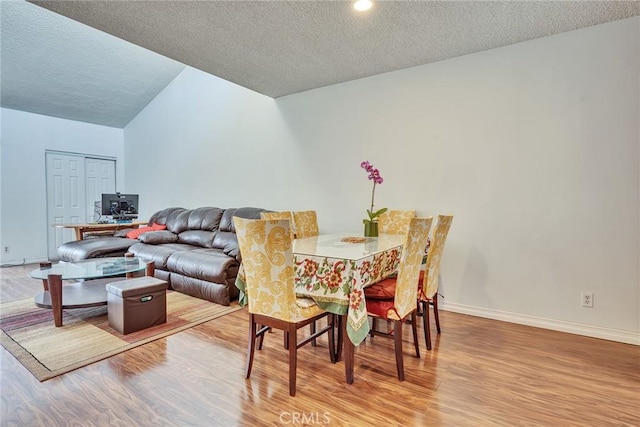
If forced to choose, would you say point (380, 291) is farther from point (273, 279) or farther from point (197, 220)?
point (197, 220)

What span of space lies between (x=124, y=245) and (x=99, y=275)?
5.78 feet

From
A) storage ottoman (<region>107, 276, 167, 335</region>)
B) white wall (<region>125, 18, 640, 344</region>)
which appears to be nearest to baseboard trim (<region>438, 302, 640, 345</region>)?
white wall (<region>125, 18, 640, 344</region>)

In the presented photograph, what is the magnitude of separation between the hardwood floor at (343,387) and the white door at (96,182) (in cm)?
488

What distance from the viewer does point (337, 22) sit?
8.95 feet

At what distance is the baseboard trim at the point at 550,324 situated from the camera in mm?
2678

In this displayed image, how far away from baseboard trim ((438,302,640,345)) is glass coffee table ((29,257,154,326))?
3.22 meters

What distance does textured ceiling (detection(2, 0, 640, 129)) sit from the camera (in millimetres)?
2500

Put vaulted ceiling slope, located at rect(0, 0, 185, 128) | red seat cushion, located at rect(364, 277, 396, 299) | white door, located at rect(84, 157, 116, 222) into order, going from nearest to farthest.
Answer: red seat cushion, located at rect(364, 277, 396, 299) → vaulted ceiling slope, located at rect(0, 0, 185, 128) → white door, located at rect(84, 157, 116, 222)

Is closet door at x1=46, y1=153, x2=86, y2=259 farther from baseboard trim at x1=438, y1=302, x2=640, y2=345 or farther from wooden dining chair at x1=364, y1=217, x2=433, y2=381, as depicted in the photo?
baseboard trim at x1=438, y1=302, x2=640, y2=345

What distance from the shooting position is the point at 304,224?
3422 millimetres

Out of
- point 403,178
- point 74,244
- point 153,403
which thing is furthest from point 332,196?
point 74,244

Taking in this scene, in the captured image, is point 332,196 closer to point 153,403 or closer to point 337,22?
point 337,22

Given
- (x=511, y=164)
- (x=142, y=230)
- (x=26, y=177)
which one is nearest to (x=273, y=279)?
(x=511, y=164)

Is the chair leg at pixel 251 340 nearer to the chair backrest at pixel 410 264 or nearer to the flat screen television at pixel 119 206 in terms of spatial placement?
the chair backrest at pixel 410 264
